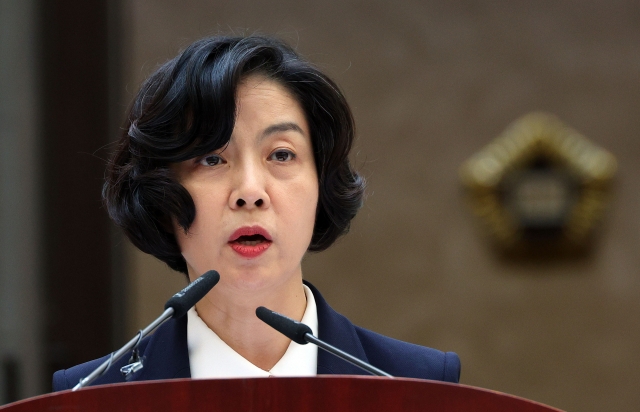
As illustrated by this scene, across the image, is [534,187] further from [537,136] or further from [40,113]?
[40,113]

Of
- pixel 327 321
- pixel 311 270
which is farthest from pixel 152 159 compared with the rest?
pixel 311 270

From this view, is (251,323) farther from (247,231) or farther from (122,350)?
(122,350)

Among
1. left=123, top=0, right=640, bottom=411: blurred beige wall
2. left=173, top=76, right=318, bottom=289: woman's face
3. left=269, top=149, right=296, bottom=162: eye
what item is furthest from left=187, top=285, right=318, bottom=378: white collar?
left=123, top=0, right=640, bottom=411: blurred beige wall

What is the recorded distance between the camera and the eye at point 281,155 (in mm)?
1680

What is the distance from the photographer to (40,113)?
4.27 meters

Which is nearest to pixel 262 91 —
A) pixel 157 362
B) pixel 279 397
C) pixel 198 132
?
pixel 198 132

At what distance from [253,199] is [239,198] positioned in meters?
0.02

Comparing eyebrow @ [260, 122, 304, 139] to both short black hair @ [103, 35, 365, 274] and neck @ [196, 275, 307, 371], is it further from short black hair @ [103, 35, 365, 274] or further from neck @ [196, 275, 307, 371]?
neck @ [196, 275, 307, 371]

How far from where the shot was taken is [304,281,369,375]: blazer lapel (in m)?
1.68

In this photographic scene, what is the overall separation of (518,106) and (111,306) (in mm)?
2003

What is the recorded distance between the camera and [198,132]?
5.39 feet

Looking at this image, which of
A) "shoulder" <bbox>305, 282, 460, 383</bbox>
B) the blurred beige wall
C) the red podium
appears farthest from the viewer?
the blurred beige wall

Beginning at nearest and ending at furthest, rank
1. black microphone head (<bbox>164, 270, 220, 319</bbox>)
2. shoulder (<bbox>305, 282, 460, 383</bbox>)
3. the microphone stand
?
the microphone stand
black microphone head (<bbox>164, 270, 220, 319</bbox>)
shoulder (<bbox>305, 282, 460, 383</bbox>)

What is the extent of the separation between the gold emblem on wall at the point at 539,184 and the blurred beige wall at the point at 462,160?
59 millimetres
